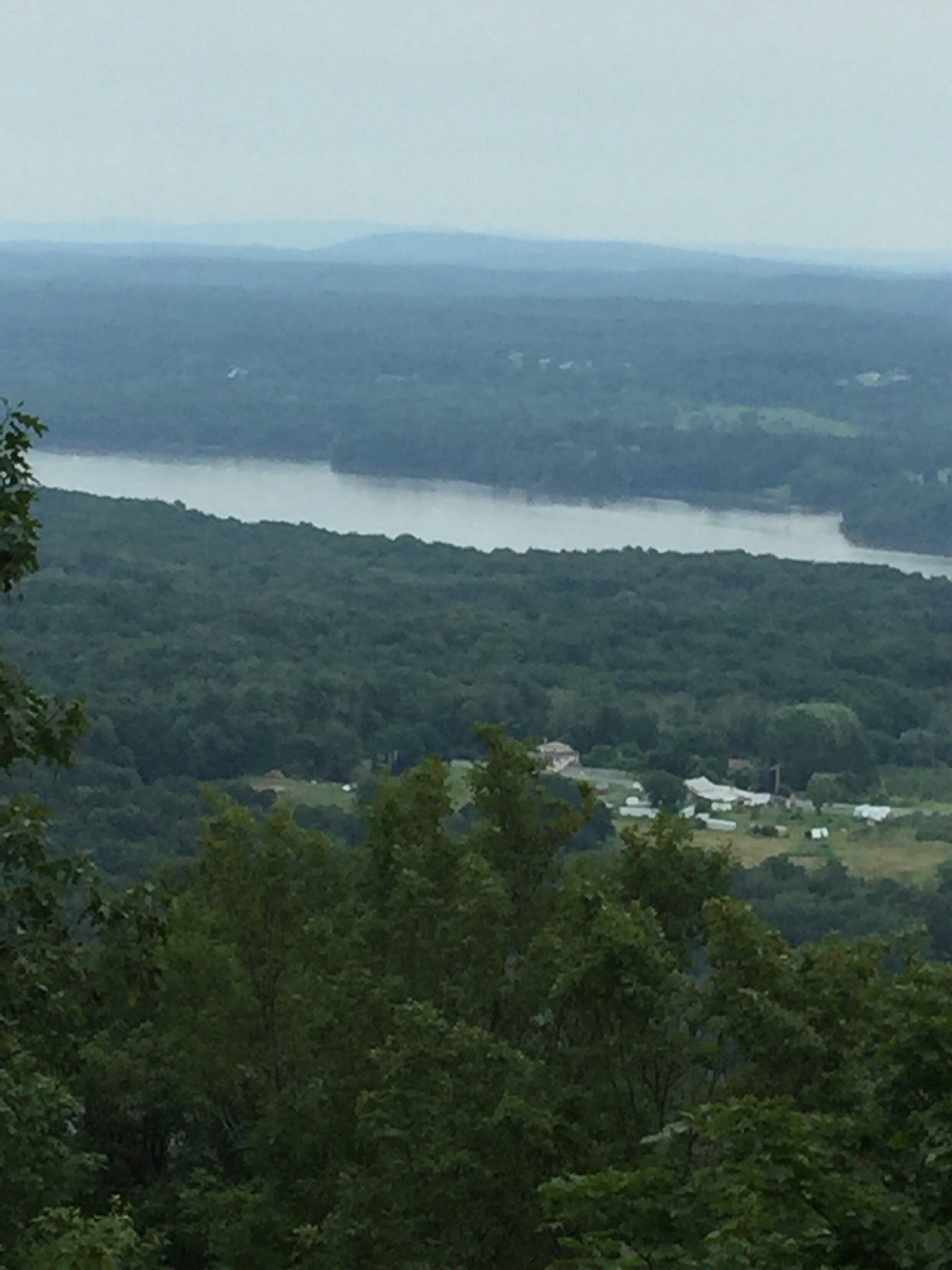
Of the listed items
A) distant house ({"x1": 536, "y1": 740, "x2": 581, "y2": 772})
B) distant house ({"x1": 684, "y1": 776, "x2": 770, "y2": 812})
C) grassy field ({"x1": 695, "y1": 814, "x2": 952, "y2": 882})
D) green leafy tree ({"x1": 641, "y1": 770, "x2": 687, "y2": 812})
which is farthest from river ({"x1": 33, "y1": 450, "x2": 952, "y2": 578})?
grassy field ({"x1": 695, "y1": 814, "x2": 952, "y2": 882})

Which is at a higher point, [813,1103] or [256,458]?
[813,1103]

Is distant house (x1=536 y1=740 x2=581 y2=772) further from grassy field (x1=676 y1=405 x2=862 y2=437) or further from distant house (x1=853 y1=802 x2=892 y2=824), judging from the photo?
grassy field (x1=676 y1=405 x2=862 y2=437)

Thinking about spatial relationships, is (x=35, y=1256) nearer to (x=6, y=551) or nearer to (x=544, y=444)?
(x=6, y=551)

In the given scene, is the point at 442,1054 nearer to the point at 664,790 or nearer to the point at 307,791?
the point at 664,790

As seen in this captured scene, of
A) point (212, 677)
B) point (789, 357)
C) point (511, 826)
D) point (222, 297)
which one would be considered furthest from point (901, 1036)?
point (222, 297)

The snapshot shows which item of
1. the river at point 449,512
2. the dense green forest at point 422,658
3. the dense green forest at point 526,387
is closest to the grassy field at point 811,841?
the dense green forest at point 422,658

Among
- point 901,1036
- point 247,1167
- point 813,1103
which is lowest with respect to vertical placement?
point 247,1167
